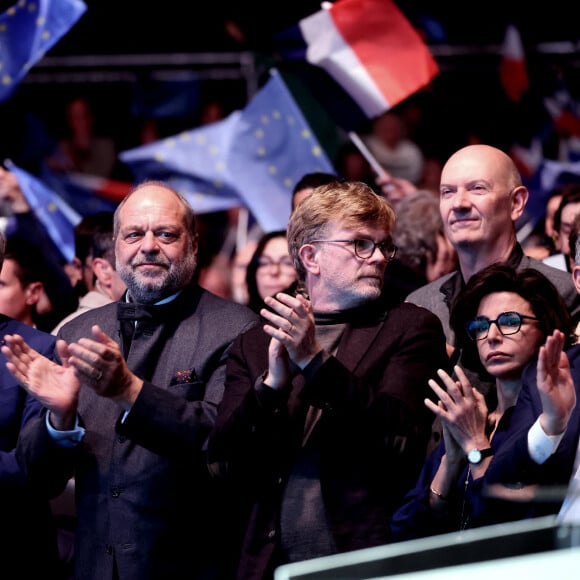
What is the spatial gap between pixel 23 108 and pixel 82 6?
3020mm

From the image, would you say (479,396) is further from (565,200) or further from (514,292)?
(565,200)

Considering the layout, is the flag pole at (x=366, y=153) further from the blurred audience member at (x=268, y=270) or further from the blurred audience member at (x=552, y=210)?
the blurred audience member at (x=552, y=210)

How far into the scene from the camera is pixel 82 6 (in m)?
7.03

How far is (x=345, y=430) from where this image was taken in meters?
3.79

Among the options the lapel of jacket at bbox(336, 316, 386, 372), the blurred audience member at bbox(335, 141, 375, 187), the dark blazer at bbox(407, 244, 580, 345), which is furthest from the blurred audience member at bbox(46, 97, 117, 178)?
the lapel of jacket at bbox(336, 316, 386, 372)

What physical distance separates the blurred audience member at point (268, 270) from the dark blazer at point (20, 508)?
155 cm

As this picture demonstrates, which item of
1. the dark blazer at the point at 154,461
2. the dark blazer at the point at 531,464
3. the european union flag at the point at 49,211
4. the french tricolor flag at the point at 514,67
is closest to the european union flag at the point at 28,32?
the european union flag at the point at 49,211

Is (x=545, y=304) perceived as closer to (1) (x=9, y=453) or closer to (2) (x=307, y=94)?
(1) (x=9, y=453)

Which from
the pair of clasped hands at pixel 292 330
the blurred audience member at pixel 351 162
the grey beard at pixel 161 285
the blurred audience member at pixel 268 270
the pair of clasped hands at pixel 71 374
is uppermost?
the blurred audience member at pixel 351 162

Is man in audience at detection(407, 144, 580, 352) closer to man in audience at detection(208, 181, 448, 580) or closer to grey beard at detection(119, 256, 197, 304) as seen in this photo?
man in audience at detection(208, 181, 448, 580)

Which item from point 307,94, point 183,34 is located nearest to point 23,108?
point 183,34

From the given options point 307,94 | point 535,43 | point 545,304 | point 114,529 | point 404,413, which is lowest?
point 114,529

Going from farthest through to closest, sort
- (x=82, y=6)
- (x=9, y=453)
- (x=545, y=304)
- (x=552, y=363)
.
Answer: (x=82, y=6), (x=9, y=453), (x=545, y=304), (x=552, y=363)

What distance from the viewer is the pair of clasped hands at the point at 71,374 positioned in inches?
153
